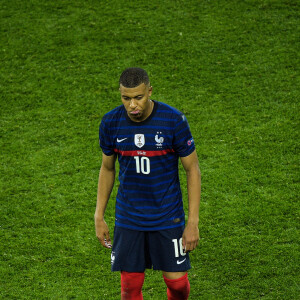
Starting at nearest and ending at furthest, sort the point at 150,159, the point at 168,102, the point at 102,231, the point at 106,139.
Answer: the point at 150,159, the point at 106,139, the point at 102,231, the point at 168,102

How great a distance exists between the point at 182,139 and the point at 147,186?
1.40 feet

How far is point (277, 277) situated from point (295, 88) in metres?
4.85

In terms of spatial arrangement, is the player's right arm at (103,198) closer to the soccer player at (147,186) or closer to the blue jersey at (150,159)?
the soccer player at (147,186)

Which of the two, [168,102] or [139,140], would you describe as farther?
[168,102]

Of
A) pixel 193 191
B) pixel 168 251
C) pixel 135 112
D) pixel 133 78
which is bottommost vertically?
pixel 168 251

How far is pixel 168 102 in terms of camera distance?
30.9ft

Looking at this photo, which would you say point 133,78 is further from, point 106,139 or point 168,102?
point 168,102

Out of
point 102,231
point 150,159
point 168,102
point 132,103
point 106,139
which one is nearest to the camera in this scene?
point 132,103

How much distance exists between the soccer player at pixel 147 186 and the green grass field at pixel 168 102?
119 cm

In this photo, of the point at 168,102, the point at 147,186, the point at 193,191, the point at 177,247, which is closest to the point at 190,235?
the point at 177,247

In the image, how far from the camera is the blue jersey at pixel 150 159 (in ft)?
12.8

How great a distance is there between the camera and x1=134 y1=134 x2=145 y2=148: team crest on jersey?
3.92 metres

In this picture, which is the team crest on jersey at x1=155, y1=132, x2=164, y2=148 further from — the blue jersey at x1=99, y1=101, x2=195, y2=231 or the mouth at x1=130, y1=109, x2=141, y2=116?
the mouth at x1=130, y1=109, x2=141, y2=116

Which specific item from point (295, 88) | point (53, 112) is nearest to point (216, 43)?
point (295, 88)
